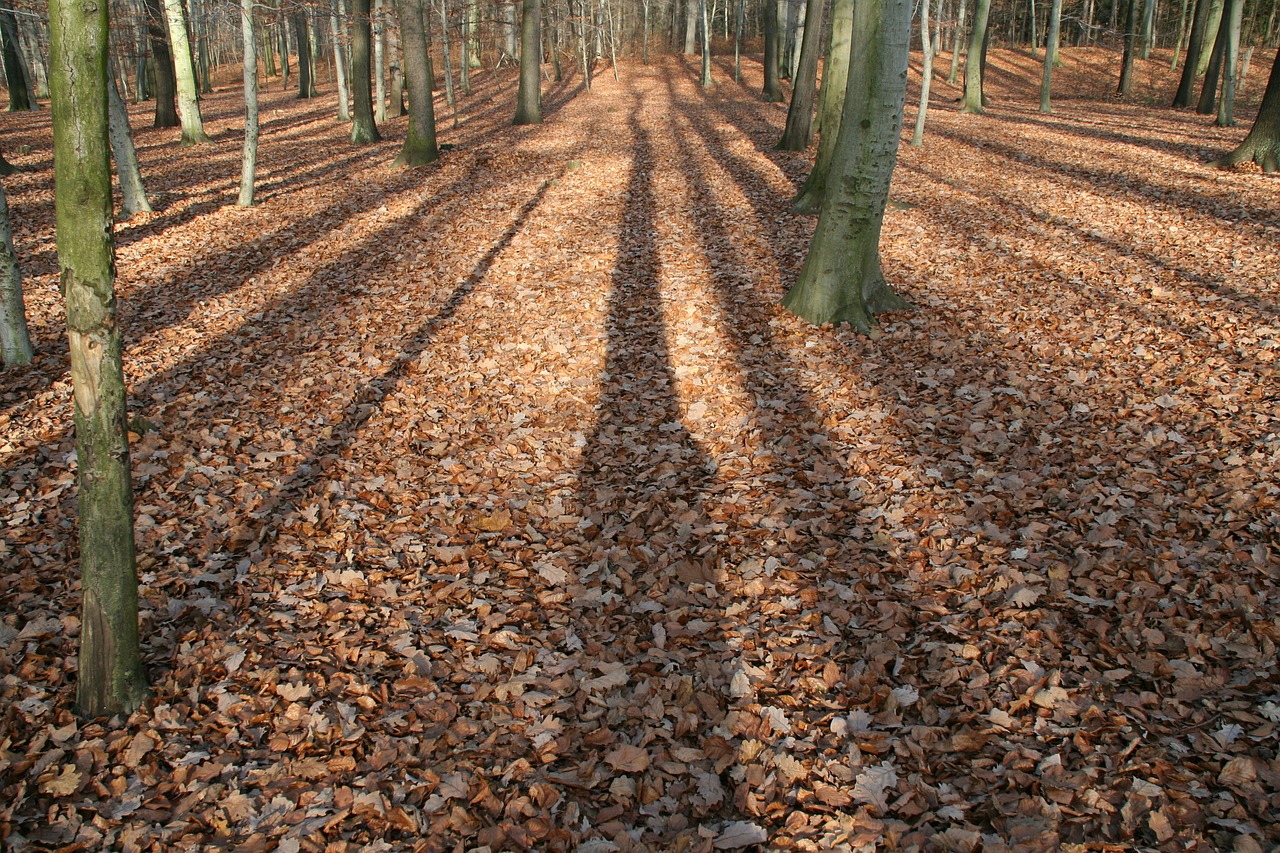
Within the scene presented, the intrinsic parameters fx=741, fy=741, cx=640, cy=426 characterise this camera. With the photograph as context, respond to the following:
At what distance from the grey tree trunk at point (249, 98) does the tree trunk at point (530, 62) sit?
9.65m

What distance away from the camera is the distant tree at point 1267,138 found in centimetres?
1353

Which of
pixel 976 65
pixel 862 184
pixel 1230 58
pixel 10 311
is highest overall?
pixel 976 65

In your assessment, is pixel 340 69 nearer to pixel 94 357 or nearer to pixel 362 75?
pixel 362 75

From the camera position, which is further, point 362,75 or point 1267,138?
point 362,75

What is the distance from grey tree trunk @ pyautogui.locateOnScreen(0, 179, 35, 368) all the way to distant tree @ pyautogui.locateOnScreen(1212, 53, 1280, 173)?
19015 millimetres

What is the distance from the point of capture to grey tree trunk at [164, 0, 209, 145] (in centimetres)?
1546

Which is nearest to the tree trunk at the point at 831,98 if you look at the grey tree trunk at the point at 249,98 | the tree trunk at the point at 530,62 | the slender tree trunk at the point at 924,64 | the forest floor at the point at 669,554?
the forest floor at the point at 669,554

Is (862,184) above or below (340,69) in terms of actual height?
below

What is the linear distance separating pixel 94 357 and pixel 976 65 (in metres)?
26.3

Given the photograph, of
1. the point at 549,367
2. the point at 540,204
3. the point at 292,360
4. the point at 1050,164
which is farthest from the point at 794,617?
the point at 1050,164

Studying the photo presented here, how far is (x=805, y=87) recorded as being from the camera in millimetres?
15773

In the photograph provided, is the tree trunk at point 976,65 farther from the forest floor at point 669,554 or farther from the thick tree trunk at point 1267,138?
the forest floor at point 669,554

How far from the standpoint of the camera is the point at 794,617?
4504 millimetres

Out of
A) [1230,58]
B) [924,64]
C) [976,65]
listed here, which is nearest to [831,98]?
[924,64]
